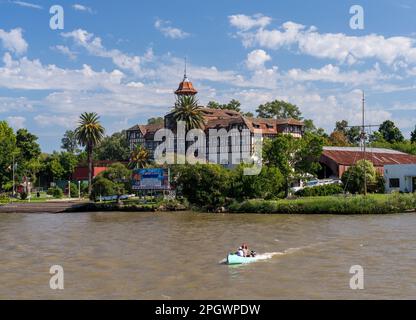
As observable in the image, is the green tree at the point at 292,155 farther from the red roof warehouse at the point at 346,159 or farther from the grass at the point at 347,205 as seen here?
the red roof warehouse at the point at 346,159

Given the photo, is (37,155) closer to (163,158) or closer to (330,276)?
(163,158)

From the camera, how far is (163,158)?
97.2 metres

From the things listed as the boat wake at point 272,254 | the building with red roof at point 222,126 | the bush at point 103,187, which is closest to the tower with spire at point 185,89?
the building with red roof at point 222,126

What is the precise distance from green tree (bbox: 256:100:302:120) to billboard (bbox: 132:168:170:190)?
69.7 metres

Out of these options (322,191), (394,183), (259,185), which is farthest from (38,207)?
(394,183)

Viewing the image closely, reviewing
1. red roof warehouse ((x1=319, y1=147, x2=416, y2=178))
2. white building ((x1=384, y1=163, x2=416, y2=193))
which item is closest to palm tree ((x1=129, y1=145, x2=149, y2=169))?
red roof warehouse ((x1=319, y1=147, x2=416, y2=178))

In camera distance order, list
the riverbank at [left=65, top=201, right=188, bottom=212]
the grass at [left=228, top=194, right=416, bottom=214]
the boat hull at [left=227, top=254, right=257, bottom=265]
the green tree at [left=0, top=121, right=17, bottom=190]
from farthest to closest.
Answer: the green tree at [left=0, top=121, right=17, bottom=190] → the riverbank at [left=65, top=201, right=188, bottom=212] → the grass at [left=228, top=194, right=416, bottom=214] → the boat hull at [left=227, top=254, right=257, bottom=265]

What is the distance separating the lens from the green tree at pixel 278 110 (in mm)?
152125

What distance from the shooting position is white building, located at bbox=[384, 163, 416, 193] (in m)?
82.6

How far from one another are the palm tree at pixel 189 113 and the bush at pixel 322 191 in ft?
107

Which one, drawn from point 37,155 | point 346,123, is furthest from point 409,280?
point 346,123

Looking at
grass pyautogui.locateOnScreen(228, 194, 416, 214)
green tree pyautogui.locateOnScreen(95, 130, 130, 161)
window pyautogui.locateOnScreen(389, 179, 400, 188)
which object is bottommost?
grass pyautogui.locateOnScreen(228, 194, 416, 214)

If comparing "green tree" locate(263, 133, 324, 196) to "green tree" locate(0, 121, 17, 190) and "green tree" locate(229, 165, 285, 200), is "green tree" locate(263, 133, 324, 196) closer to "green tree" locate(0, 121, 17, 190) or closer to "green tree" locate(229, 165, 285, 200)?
"green tree" locate(229, 165, 285, 200)
